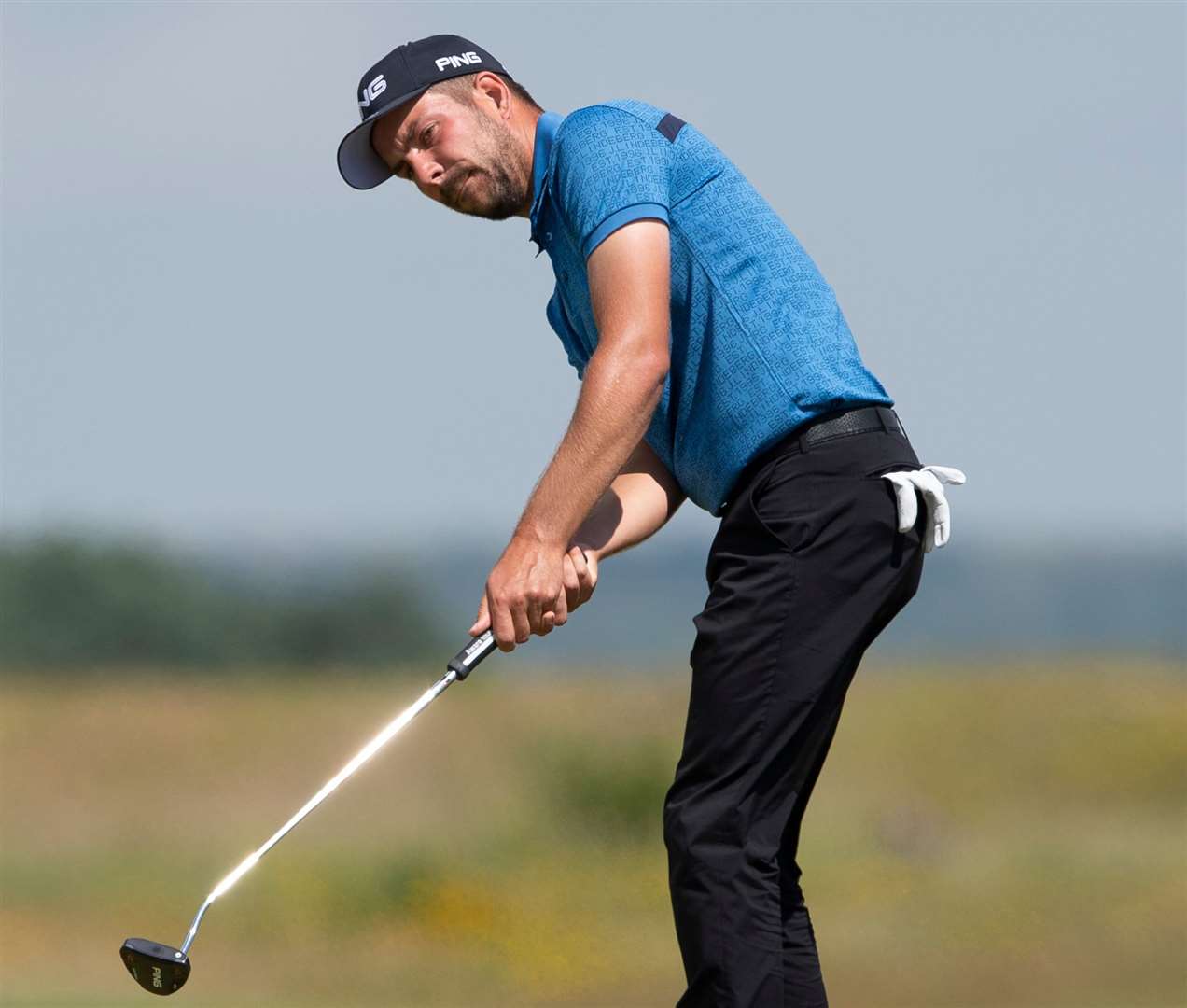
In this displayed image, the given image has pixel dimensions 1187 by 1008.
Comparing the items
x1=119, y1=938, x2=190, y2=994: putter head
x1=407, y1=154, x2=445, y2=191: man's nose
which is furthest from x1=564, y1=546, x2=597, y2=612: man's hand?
x1=119, y1=938, x2=190, y2=994: putter head

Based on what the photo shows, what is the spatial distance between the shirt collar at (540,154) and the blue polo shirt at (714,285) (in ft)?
0.11

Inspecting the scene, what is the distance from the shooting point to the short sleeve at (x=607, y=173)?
10.3ft

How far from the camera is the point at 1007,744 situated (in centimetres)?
1309

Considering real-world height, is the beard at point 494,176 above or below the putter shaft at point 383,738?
above

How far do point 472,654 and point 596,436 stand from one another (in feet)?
1.83

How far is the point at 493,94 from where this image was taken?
356cm

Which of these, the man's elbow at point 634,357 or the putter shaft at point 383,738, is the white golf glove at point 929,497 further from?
the putter shaft at point 383,738

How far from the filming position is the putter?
3.45 m

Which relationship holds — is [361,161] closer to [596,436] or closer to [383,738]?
[596,436]

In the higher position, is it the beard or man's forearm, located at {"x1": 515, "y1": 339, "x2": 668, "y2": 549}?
the beard

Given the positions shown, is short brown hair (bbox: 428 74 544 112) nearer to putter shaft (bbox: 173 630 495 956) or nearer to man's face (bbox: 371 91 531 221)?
man's face (bbox: 371 91 531 221)

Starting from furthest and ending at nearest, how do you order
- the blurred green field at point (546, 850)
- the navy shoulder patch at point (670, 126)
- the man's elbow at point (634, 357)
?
the blurred green field at point (546, 850)
the navy shoulder patch at point (670, 126)
the man's elbow at point (634, 357)

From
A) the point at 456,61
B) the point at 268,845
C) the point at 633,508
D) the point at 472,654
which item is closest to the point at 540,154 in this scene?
the point at 456,61

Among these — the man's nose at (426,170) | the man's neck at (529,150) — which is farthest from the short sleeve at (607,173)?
the man's nose at (426,170)
